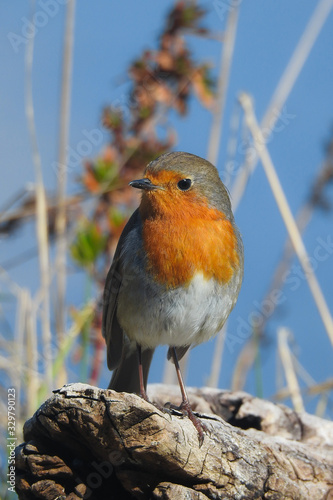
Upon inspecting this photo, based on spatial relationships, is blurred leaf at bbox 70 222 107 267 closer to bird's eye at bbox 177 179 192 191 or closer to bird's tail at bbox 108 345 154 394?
bird's tail at bbox 108 345 154 394

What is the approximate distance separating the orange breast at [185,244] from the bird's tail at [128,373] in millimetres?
785

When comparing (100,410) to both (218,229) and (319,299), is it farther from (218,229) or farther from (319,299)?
(319,299)

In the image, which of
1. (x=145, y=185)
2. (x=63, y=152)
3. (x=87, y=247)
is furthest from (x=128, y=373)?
(x=63, y=152)

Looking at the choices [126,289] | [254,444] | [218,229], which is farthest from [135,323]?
[254,444]

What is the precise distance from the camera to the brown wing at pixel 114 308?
3.61m

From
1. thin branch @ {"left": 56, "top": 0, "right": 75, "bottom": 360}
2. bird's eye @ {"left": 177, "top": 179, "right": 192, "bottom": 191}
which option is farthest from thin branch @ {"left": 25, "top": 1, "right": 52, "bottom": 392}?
bird's eye @ {"left": 177, "top": 179, "right": 192, "bottom": 191}

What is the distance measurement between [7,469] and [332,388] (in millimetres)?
2216

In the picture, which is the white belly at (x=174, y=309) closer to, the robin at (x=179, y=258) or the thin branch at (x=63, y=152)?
the robin at (x=179, y=258)

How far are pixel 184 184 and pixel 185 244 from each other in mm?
317

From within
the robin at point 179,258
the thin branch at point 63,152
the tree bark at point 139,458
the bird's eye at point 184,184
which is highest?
the thin branch at point 63,152

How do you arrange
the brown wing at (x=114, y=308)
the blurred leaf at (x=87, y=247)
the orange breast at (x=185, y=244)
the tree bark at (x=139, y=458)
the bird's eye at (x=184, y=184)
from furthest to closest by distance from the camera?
the blurred leaf at (x=87, y=247)
the brown wing at (x=114, y=308)
the bird's eye at (x=184, y=184)
the orange breast at (x=185, y=244)
the tree bark at (x=139, y=458)

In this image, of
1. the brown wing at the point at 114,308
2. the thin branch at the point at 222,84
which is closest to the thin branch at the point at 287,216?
the thin branch at the point at 222,84

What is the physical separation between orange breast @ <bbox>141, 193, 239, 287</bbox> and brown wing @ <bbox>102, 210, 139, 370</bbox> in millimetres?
271

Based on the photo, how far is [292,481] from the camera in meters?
3.01
